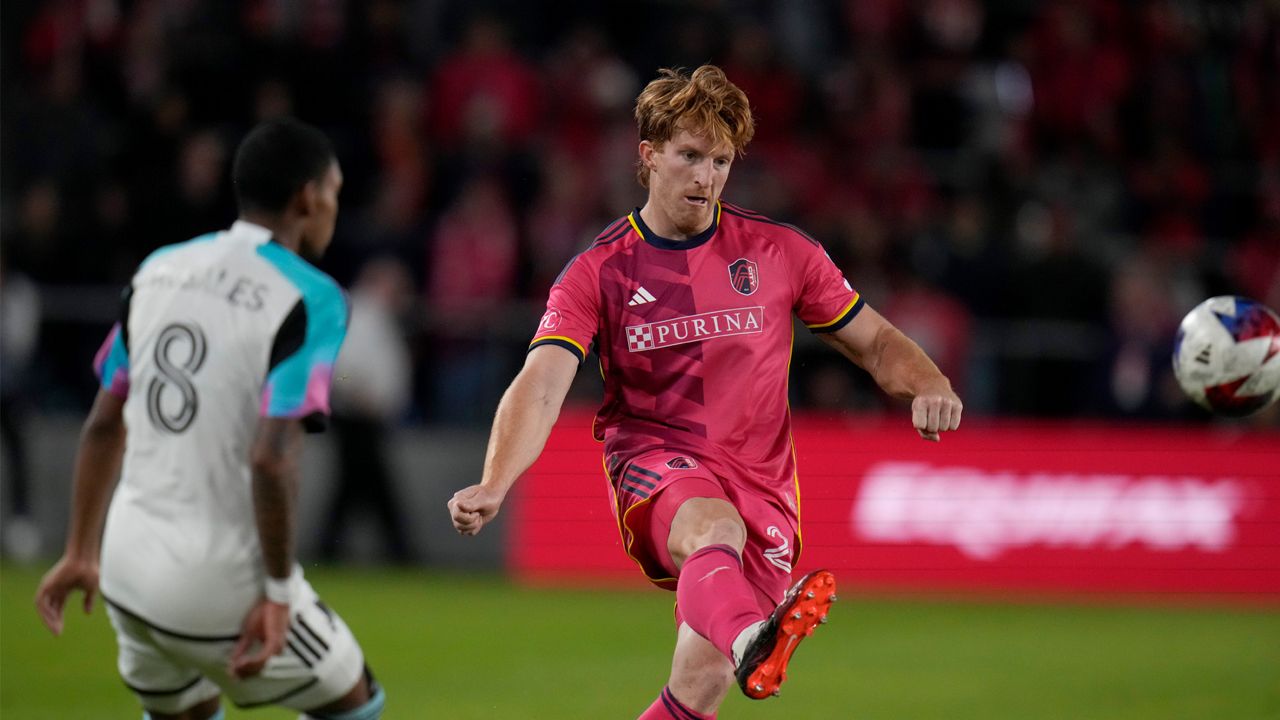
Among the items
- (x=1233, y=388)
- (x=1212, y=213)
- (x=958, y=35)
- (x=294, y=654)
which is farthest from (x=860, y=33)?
(x=294, y=654)

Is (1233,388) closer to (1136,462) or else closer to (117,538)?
(117,538)

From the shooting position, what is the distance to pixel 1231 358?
261 inches

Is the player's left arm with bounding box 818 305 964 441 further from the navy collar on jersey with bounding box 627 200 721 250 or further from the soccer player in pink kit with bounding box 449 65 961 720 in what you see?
the navy collar on jersey with bounding box 627 200 721 250

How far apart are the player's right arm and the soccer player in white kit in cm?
55

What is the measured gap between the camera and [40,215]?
48.0ft

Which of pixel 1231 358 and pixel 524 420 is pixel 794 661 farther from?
pixel 524 420

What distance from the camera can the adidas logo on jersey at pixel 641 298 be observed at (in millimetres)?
5652

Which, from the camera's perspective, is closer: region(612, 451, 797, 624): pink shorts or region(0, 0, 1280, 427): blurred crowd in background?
region(612, 451, 797, 624): pink shorts

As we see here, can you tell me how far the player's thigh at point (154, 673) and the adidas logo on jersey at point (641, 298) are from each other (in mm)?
1857

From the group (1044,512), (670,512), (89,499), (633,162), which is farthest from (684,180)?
(633,162)

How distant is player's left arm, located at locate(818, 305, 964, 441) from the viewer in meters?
5.29

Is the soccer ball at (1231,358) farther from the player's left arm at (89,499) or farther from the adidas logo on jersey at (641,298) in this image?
the player's left arm at (89,499)

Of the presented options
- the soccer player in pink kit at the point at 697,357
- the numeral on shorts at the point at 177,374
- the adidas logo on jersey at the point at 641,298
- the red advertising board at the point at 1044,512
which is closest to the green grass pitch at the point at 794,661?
the red advertising board at the point at 1044,512

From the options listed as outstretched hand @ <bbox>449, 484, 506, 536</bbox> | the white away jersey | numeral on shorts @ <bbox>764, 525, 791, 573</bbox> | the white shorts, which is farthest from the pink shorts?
the white away jersey
